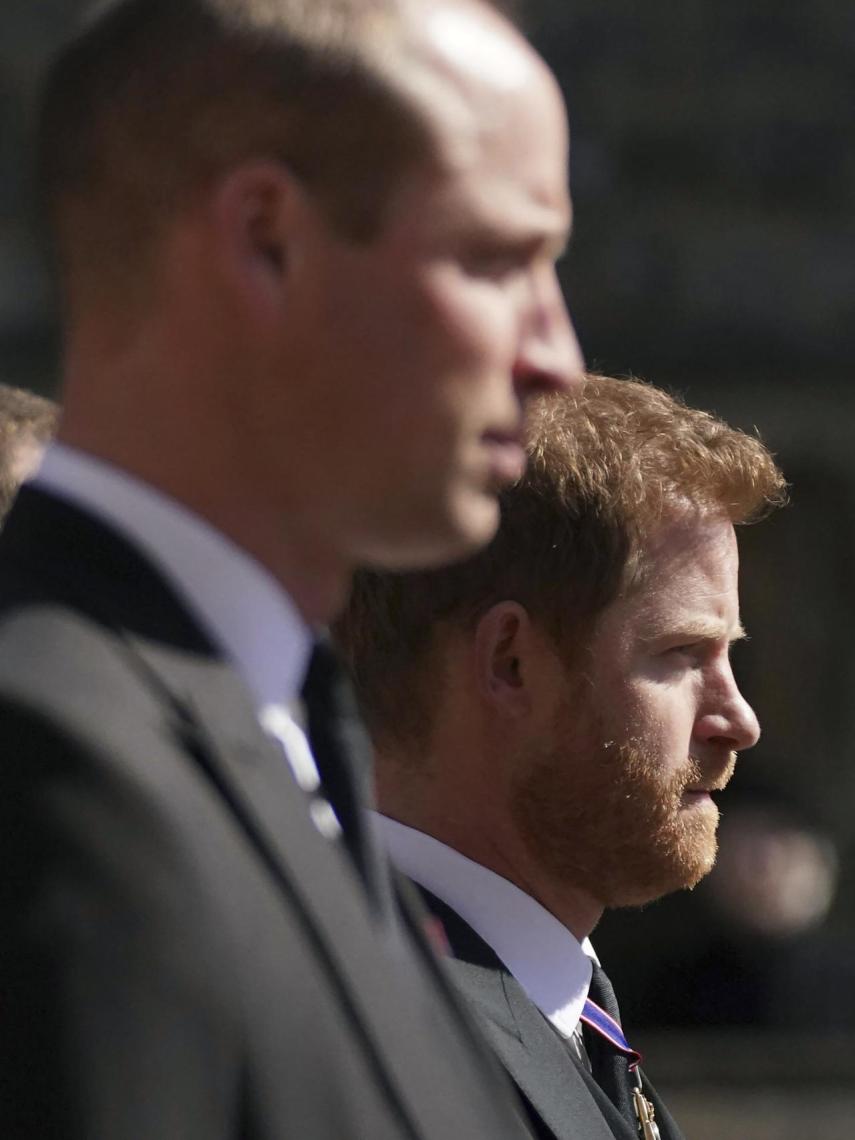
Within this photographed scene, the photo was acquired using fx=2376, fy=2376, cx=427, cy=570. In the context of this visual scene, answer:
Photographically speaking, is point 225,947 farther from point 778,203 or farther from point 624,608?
point 778,203

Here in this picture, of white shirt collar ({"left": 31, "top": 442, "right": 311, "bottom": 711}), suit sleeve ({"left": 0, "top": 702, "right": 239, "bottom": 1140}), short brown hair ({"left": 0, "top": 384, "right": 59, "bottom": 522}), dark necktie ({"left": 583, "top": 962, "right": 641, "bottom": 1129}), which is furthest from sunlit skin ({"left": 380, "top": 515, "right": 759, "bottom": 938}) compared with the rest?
suit sleeve ({"left": 0, "top": 702, "right": 239, "bottom": 1140})

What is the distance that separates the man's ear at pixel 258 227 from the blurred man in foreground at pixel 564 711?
126 cm

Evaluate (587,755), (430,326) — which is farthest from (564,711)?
(430,326)

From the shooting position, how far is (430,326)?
4.73 ft

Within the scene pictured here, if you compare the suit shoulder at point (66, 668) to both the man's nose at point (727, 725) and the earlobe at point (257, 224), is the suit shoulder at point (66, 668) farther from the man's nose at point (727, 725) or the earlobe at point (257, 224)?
the man's nose at point (727, 725)

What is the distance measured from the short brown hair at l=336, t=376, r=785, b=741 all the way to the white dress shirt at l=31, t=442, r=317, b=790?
48.2 inches

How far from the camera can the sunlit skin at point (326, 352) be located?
56.2 inches

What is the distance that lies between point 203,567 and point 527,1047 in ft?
3.69

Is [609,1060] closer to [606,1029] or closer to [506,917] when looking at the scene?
[606,1029]

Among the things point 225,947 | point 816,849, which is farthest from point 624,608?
point 816,849

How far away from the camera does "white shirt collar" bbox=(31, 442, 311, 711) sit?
1.42 metres

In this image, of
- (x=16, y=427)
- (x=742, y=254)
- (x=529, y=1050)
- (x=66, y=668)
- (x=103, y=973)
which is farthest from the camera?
(x=742, y=254)

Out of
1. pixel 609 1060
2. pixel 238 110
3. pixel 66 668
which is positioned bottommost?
pixel 609 1060

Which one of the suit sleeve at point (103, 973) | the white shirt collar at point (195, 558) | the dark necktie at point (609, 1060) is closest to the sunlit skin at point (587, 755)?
the dark necktie at point (609, 1060)
